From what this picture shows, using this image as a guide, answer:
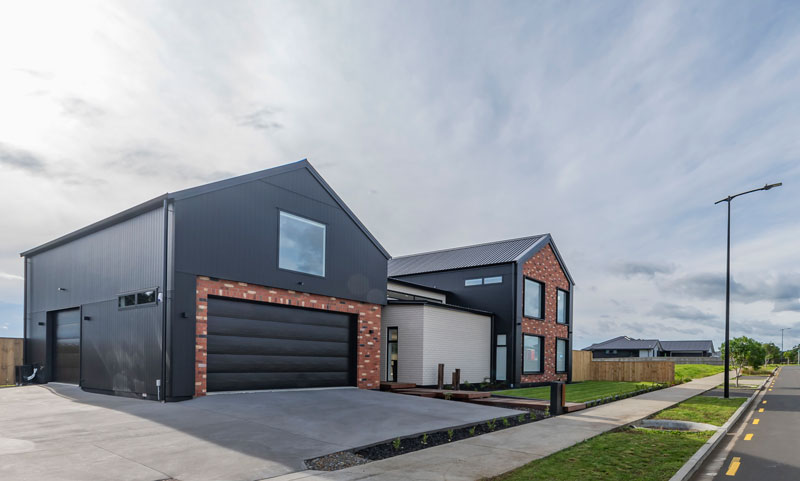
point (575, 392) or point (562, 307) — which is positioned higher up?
point (562, 307)

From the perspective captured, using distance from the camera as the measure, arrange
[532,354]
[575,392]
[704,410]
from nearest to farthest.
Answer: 1. [704,410]
2. [575,392]
3. [532,354]

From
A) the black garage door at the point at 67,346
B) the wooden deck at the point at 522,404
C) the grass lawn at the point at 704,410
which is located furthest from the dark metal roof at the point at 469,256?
the black garage door at the point at 67,346

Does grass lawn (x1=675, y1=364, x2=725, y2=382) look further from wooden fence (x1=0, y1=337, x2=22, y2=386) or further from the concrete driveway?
wooden fence (x1=0, y1=337, x2=22, y2=386)

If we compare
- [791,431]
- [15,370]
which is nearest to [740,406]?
[791,431]

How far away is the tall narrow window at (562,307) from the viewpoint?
32812 millimetres

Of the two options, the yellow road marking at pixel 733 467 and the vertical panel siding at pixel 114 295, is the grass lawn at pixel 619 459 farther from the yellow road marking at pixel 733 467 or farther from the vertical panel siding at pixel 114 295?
the vertical panel siding at pixel 114 295

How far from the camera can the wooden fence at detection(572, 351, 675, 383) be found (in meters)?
33.1

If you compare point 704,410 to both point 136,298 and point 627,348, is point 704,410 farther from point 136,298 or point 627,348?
point 627,348

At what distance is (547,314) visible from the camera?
30.9m

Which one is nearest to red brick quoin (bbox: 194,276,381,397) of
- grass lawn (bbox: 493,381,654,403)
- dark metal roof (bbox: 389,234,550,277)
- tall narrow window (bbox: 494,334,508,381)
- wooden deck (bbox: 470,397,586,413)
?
wooden deck (bbox: 470,397,586,413)

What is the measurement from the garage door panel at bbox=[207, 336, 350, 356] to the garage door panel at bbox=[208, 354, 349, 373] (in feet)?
0.45

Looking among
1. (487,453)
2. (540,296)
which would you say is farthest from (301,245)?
(540,296)

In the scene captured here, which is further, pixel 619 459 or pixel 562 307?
pixel 562 307

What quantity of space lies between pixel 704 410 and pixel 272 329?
14.0 m
